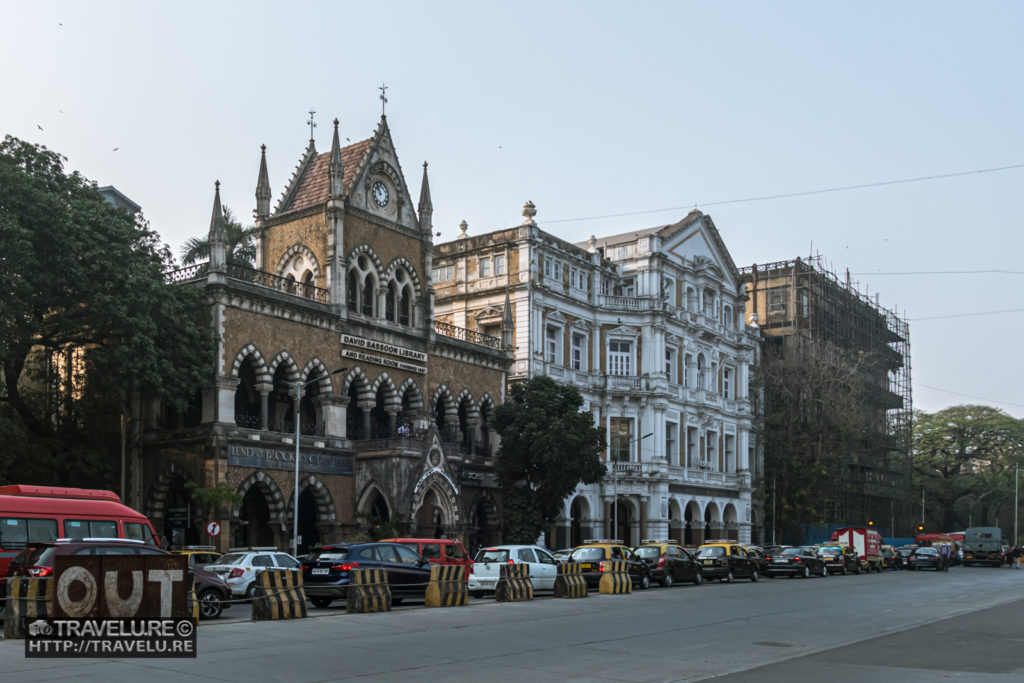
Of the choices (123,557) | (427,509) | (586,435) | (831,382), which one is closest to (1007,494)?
(831,382)

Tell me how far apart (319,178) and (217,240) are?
7.53 m

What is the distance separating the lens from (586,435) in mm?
43000

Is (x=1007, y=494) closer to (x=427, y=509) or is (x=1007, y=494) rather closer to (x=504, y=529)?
(x=504, y=529)

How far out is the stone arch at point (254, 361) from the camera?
35.2 m

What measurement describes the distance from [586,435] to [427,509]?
708 centimetres

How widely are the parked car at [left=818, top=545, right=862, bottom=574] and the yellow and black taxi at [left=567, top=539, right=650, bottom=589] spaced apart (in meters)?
15.6

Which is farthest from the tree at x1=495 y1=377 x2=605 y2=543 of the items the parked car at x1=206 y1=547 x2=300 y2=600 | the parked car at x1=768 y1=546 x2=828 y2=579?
the parked car at x1=206 y1=547 x2=300 y2=600

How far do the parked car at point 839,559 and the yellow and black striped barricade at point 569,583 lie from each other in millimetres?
21370

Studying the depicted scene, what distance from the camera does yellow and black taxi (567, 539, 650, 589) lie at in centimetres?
3147

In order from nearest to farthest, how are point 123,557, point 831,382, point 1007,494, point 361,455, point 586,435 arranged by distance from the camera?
point 123,557 → point 361,455 → point 586,435 → point 831,382 → point 1007,494

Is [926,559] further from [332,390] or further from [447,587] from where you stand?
[447,587]

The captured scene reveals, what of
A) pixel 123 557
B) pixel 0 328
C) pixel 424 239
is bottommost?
pixel 123 557

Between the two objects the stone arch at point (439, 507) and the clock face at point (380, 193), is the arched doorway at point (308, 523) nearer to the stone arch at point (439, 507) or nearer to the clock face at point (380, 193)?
the stone arch at point (439, 507)

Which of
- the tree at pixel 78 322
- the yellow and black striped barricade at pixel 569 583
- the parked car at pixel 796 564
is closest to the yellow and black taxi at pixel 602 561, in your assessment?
the yellow and black striped barricade at pixel 569 583
